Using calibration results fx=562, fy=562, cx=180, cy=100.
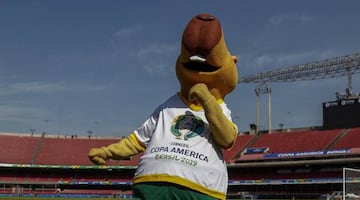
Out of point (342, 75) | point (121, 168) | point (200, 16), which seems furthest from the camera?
point (121, 168)

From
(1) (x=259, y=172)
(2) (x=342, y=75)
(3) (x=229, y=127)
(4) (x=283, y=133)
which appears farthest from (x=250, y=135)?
(3) (x=229, y=127)

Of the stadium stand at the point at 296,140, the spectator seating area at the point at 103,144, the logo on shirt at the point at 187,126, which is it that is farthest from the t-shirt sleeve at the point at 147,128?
the stadium stand at the point at 296,140

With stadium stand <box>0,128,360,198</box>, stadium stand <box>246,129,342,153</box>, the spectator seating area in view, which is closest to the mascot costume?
stadium stand <box>0,128,360,198</box>

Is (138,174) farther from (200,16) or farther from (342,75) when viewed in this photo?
(342,75)

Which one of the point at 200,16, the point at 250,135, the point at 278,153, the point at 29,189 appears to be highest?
the point at 250,135

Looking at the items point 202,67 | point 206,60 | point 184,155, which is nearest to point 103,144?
point 202,67

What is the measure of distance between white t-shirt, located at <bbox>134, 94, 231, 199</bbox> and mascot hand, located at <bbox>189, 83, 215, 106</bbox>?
225 millimetres

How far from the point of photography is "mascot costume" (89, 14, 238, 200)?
4434mm

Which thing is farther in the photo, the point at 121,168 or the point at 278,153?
the point at 121,168

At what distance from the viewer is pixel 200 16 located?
468 centimetres

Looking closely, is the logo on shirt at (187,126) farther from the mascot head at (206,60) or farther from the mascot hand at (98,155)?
the mascot hand at (98,155)

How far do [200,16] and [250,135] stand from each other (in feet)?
185

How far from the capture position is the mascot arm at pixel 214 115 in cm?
452

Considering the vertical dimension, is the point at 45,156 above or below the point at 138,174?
above
